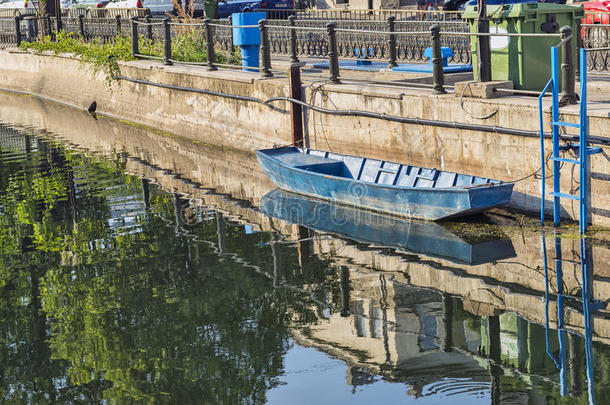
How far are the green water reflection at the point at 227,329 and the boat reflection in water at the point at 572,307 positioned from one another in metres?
0.06

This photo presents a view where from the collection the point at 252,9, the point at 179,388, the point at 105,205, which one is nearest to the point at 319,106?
the point at 105,205

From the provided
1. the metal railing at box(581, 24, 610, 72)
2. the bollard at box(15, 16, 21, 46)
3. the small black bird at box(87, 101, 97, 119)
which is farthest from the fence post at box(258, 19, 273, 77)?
the bollard at box(15, 16, 21, 46)

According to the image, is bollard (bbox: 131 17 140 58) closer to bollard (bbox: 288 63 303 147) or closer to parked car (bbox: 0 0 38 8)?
bollard (bbox: 288 63 303 147)

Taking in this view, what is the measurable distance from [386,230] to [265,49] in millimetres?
6073

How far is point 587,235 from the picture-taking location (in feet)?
37.3

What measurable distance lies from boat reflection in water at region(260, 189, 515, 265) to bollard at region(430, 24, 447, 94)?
203cm

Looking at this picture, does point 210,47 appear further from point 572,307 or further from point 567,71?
point 572,307

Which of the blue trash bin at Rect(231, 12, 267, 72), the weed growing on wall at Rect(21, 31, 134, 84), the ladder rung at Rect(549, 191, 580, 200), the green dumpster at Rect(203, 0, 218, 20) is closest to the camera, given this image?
the ladder rung at Rect(549, 191, 580, 200)

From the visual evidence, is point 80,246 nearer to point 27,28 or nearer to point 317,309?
point 317,309

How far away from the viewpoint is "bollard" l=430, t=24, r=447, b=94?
13.2 m

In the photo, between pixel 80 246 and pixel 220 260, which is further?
pixel 80 246

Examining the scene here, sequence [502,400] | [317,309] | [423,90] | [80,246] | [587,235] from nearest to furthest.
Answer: [502,400], [317,309], [587,235], [80,246], [423,90]

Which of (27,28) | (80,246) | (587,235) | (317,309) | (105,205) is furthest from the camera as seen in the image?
(27,28)

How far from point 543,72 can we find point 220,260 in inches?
202
